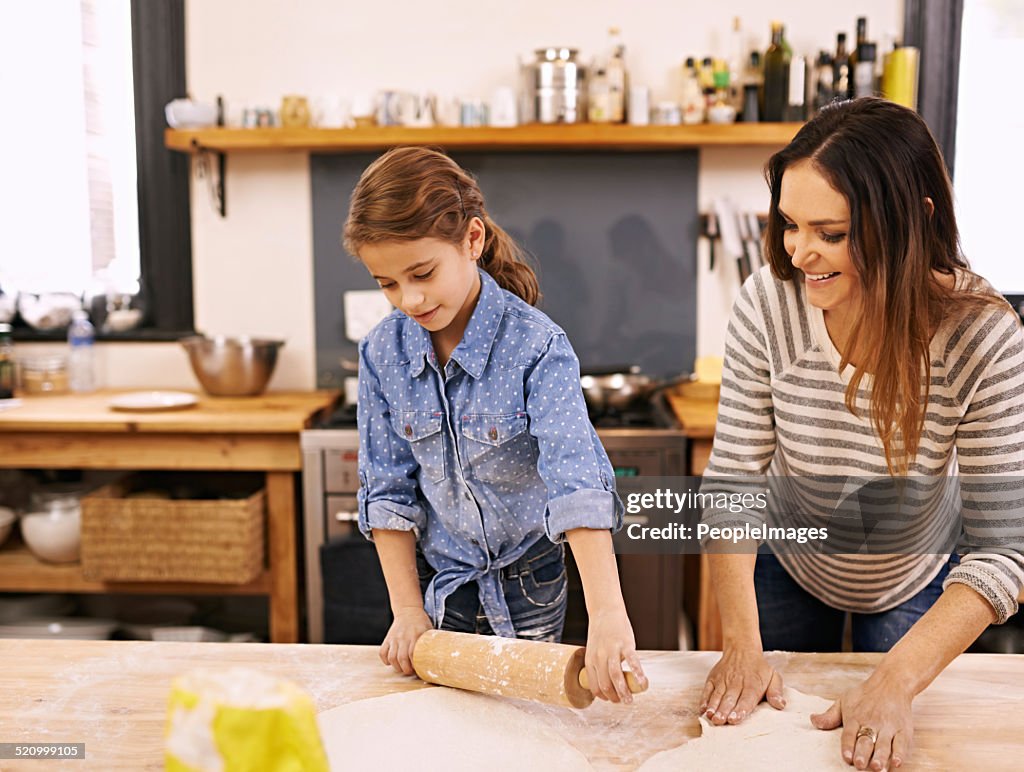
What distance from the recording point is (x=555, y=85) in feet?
8.82

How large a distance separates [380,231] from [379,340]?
0.22m

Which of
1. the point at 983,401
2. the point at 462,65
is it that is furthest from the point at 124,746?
the point at 462,65

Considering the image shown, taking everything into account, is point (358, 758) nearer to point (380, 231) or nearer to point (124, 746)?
point (124, 746)

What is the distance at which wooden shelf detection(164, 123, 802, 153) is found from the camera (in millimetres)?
2635

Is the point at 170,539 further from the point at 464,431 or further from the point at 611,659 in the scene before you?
the point at 611,659

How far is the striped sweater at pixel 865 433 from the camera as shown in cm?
110

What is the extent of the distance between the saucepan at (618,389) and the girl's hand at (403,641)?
1.38m

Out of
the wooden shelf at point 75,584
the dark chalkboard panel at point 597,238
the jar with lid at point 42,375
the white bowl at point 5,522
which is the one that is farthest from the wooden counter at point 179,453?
the dark chalkboard panel at point 597,238

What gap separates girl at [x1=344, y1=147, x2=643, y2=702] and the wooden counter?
1.21 m

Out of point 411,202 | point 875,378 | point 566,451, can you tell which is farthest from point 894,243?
point 411,202

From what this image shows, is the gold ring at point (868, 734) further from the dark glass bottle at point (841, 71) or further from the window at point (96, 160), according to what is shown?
the window at point (96, 160)

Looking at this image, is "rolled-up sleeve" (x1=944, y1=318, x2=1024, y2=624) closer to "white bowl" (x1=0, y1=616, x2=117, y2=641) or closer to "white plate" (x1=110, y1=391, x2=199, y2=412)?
"white plate" (x1=110, y1=391, x2=199, y2=412)

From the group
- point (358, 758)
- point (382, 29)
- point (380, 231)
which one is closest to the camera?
point (358, 758)

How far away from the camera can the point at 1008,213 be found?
9.45 feet
